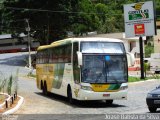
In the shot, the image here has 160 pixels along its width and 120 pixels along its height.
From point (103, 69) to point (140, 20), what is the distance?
28679 mm

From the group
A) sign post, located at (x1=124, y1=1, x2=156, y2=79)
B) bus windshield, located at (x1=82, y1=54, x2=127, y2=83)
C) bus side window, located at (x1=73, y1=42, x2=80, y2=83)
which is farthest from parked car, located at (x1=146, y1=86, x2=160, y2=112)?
sign post, located at (x1=124, y1=1, x2=156, y2=79)

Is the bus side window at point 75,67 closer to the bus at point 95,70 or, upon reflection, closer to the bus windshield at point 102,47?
the bus at point 95,70

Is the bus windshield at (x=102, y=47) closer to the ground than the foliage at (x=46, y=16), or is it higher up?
closer to the ground

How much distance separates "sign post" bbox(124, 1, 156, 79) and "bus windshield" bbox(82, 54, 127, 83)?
26371 millimetres

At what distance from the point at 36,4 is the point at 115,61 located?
54.0 meters

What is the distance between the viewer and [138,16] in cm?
5028

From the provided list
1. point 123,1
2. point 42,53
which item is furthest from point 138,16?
point 123,1

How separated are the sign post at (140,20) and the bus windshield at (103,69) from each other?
26.4m

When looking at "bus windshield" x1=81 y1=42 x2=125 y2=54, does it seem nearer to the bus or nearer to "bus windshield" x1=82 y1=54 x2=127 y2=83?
the bus

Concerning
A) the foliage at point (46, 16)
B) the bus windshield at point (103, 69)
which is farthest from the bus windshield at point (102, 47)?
the foliage at point (46, 16)

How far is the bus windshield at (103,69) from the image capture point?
22328 mm

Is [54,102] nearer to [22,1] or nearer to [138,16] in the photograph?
[138,16]

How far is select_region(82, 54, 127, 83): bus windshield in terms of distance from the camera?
22328mm

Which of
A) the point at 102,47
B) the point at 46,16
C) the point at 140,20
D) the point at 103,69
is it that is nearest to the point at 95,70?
the point at 103,69
